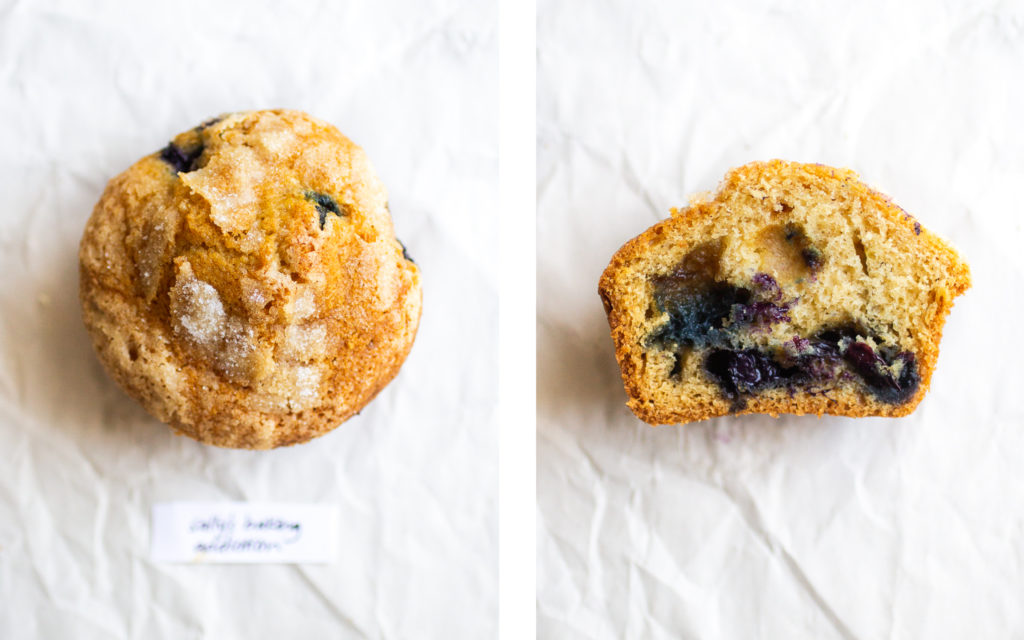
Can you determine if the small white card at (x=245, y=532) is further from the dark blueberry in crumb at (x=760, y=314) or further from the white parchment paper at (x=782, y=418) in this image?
the dark blueberry in crumb at (x=760, y=314)

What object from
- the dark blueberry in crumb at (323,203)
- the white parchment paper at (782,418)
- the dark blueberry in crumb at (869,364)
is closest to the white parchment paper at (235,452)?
the white parchment paper at (782,418)

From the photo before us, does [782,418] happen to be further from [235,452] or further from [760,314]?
[235,452]

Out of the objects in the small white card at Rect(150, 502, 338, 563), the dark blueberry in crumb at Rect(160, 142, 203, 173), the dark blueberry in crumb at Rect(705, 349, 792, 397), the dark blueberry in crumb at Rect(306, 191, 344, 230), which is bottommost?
the small white card at Rect(150, 502, 338, 563)

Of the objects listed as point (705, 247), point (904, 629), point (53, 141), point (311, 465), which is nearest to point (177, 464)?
point (311, 465)

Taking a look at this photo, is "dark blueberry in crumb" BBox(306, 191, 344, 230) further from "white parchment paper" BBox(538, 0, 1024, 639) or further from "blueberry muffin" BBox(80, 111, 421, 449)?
"white parchment paper" BBox(538, 0, 1024, 639)

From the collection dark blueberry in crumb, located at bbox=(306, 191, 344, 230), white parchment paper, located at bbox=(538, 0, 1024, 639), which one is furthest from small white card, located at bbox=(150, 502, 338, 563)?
dark blueberry in crumb, located at bbox=(306, 191, 344, 230)
